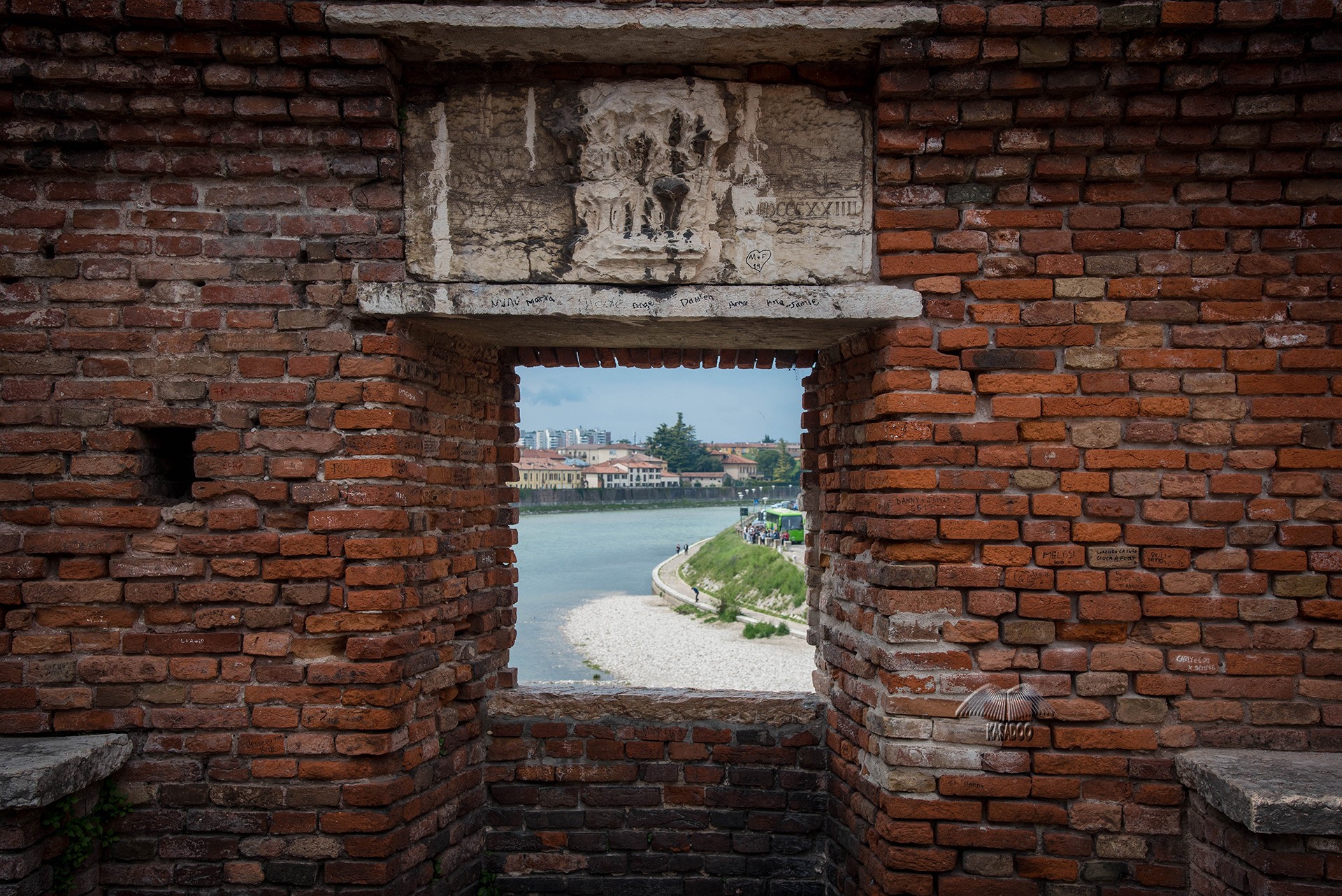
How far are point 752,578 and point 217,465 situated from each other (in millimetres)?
18227

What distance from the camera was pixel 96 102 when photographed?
99.1 inches

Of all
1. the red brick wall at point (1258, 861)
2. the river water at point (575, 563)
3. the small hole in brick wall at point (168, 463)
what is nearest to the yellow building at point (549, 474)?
the river water at point (575, 563)

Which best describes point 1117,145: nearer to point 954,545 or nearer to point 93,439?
point 954,545

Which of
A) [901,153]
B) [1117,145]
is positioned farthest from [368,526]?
[1117,145]

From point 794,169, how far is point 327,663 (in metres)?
2.57

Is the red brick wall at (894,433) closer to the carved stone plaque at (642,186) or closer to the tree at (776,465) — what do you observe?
the carved stone plaque at (642,186)

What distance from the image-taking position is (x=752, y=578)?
65.6ft

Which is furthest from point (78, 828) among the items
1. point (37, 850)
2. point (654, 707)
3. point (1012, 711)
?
point (1012, 711)

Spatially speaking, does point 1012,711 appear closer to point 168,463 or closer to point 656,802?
point 656,802

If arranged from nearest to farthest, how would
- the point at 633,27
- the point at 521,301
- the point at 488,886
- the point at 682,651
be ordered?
the point at 633,27 → the point at 521,301 → the point at 488,886 → the point at 682,651

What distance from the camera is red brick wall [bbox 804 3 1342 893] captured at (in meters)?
2.47

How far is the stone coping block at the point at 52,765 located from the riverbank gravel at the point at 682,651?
29.7ft

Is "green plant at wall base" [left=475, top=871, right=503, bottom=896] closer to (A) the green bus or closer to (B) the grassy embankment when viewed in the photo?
(B) the grassy embankment

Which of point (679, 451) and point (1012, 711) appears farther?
point (679, 451)
